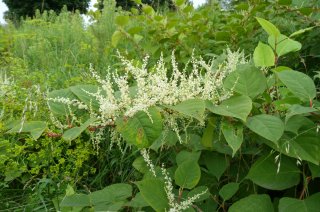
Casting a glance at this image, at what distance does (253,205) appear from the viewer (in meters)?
1.07

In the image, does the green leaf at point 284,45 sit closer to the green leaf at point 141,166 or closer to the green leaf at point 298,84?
the green leaf at point 298,84

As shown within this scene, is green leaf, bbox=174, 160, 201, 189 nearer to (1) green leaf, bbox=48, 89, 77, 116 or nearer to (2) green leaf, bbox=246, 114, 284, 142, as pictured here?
(2) green leaf, bbox=246, 114, 284, 142

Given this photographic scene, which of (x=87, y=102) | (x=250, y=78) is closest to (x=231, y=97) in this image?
(x=250, y=78)

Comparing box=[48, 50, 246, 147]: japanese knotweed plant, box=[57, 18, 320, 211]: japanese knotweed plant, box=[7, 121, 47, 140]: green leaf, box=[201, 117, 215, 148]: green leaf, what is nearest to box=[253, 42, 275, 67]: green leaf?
box=[57, 18, 320, 211]: japanese knotweed plant

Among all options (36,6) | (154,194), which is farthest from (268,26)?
(36,6)

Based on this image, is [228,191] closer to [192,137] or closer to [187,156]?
[187,156]

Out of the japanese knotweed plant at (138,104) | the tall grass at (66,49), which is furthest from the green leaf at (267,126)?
the tall grass at (66,49)

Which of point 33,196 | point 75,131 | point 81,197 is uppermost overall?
point 75,131

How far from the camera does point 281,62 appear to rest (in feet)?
8.20

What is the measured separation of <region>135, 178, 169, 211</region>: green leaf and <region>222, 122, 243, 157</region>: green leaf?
8.5 inches

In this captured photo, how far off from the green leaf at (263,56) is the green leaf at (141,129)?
13.2 inches

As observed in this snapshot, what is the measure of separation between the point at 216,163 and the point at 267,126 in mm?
345

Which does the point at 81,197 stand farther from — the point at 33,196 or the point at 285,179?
the point at 33,196

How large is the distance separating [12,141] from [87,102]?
4.01ft
